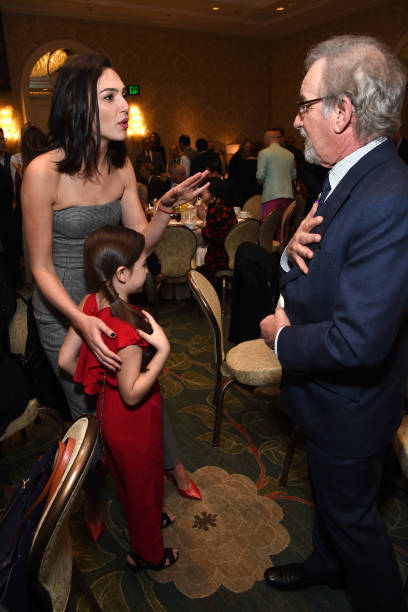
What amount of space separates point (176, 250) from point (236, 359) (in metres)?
2.04

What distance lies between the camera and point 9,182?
4102 mm

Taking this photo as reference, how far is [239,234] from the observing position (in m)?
4.26

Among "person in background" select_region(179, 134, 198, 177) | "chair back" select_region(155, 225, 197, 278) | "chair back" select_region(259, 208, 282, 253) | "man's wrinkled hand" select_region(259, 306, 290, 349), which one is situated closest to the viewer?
"man's wrinkled hand" select_region(259, 306, 290, 349)

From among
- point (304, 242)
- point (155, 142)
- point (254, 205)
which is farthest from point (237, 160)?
point (304, 242)

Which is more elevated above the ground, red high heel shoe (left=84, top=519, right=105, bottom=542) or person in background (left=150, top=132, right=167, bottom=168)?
person in background (left=150, top=132, right=167, bottom=168)

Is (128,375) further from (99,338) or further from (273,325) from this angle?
(273,325)

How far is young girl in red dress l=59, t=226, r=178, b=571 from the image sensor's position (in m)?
1.45

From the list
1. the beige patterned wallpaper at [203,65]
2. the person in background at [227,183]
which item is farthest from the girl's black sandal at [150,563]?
the beige patterned wallpaper at [203,65]

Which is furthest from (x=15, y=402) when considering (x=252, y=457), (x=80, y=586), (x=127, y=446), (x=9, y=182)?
(x=9, y=182)

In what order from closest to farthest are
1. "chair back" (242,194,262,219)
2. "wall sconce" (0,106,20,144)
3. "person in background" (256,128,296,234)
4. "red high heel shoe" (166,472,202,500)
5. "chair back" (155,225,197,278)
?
"red high heel shoe" (166,472,202,500) → "chair back" (155,225,197,278) → "person in background" (256,128,296,234) → "chair back" (242,194,262,219) → "wall sconce" (0,106,20,144)

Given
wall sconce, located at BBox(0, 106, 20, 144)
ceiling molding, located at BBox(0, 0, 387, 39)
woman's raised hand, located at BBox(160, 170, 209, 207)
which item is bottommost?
woman's raised hand, located at BBox(160, 170, 209, 207)

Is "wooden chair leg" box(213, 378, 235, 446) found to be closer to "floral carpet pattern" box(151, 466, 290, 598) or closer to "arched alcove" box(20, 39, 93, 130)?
"floral carpet pattern" box(151, 466, 290, 598)

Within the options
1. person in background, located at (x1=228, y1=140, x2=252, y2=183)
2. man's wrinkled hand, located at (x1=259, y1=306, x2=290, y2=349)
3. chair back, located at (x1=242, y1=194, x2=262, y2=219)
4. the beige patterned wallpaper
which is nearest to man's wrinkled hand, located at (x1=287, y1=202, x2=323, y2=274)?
man's wrinkled hand, located at (x1=259, y1=306, x2=290, y2=349)

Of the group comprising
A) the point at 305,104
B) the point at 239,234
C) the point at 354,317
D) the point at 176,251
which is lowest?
the point at 176,251
